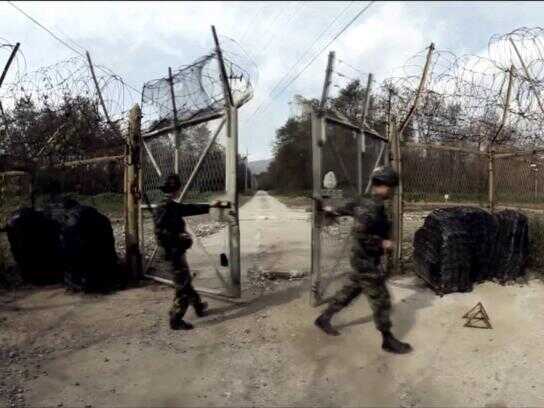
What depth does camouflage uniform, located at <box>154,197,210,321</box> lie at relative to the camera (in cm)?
505

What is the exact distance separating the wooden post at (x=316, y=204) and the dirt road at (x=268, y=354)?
26 centimetres

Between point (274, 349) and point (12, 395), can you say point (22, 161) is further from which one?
point (274, 349)

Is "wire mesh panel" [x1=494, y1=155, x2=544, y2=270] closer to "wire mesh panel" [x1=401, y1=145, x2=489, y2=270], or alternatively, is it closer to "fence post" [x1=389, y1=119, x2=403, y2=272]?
"wire mesh panel" [x1=401, y1=145, x2=489, y2=270]

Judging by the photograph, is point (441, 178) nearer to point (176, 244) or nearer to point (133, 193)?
point (176, 244)

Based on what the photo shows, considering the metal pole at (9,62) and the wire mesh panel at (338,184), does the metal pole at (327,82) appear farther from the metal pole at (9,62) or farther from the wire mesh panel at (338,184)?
the metal pole at (9,62)

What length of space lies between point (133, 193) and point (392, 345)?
377cm

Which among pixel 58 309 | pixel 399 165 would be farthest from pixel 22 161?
pixel 399 165

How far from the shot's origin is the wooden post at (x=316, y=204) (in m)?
5.25

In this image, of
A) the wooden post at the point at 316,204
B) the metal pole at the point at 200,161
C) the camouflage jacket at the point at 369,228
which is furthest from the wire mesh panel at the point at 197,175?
the camouflage jacket at the point at 369,228

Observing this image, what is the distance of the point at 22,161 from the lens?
23.3ft

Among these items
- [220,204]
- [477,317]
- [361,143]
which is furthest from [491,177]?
[220,204]

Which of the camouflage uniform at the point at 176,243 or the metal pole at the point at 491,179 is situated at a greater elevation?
the metal pole at the point at 491,179

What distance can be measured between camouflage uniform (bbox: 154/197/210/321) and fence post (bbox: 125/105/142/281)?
1.80m

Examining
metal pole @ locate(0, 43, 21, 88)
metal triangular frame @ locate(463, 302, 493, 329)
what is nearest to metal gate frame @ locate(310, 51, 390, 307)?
metal triangular frame @ locate(463, 302, 493, 329)
